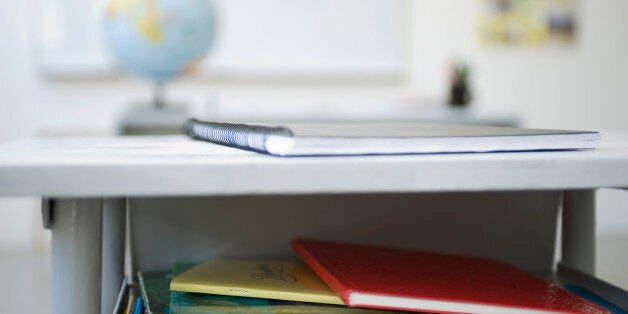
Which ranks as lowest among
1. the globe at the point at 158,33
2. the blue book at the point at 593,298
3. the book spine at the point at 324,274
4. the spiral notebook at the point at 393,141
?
the blue book at the point at 593,298

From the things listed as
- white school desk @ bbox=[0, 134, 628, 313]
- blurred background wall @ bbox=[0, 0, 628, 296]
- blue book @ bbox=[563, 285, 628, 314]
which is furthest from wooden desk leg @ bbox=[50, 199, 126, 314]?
blurred background wall @ bbox=[0, 0, 628, 296]

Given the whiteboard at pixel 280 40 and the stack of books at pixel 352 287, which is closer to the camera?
the stack of books at pixel 352 287

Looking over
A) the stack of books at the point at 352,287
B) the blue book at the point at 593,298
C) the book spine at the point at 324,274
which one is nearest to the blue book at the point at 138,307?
the stack of books at the point at 352,287

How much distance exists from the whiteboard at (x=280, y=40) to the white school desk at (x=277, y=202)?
2.33m

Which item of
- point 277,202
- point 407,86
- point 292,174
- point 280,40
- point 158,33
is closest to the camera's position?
point 292,174

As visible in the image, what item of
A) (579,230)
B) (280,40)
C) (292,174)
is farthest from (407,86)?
(292,174)

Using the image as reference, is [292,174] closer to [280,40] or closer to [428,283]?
[428,283]

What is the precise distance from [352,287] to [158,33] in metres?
1.47

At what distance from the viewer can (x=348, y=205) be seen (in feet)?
2.74

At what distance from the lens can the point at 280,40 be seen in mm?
3229

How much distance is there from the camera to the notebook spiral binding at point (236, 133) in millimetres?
524

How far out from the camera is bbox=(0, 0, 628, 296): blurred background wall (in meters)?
3.05

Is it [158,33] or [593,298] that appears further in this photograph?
[158,33]

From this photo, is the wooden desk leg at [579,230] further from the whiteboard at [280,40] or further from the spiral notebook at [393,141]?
the whiteboard at [280,40]
